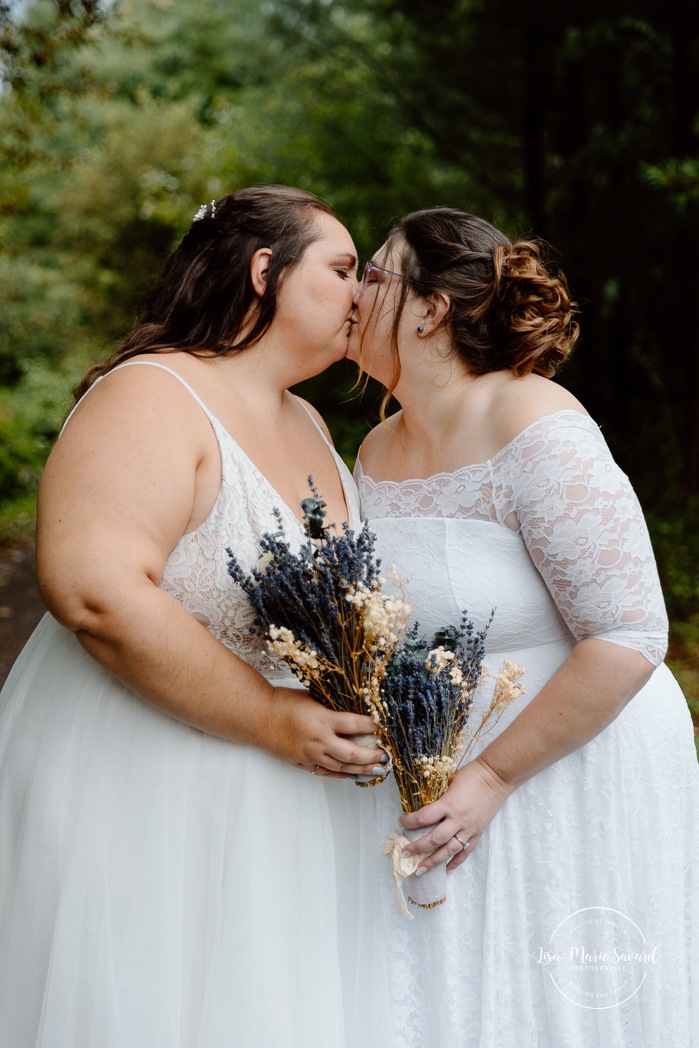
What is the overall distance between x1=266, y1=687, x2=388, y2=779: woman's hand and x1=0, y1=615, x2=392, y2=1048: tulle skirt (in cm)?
11

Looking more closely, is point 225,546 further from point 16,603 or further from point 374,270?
point 16,603

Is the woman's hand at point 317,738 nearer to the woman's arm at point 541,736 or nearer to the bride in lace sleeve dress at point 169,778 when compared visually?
the bride in lace sleeve dress at point 169,778

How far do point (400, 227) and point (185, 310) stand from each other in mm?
666

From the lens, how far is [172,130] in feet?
70.3

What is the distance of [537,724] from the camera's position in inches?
89.0

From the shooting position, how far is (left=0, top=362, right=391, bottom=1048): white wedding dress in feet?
6.78

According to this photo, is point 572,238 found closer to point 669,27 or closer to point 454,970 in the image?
point 669,27

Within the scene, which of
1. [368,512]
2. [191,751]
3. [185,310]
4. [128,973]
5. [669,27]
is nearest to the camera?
[128,973]

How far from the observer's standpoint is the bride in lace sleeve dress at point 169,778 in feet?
6.64

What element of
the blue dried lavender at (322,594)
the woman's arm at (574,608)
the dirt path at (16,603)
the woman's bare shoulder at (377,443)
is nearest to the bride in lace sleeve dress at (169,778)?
the blue dried lavender at (322,594)

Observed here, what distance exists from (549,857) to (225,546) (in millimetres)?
1134

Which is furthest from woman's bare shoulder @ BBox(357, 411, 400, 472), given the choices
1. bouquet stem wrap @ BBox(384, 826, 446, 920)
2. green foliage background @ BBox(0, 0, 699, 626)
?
bouquet stem wrap @ BBox(384, 826, 446, 920)

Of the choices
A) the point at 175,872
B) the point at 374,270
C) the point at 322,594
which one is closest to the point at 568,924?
the point at 175,872

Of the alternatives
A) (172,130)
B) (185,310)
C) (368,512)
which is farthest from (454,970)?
(172,130)
